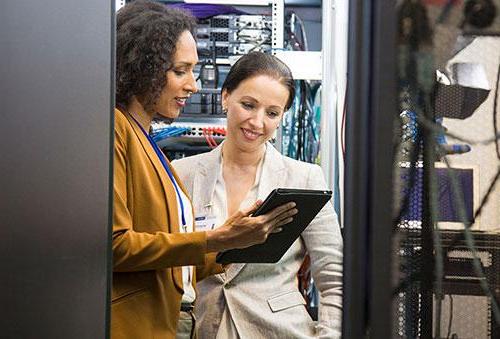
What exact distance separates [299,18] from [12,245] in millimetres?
3109

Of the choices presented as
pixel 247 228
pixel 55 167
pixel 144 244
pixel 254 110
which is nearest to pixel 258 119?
pixel 254 110

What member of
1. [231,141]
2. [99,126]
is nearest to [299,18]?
[231,141]

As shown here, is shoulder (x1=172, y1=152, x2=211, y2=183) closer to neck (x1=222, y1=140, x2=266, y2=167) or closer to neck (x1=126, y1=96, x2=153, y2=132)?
neck (x1=222, y1=140, x2=266, y2=167)

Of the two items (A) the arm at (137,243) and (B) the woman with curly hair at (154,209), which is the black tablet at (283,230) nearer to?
(B) the woman with curly hair at (154,209)

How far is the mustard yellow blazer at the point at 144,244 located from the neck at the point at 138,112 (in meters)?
0.07

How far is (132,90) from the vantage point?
6.25 ft

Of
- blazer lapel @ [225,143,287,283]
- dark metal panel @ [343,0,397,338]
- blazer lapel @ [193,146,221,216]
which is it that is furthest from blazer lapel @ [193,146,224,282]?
dark metal panel @ [343,0,397,338]

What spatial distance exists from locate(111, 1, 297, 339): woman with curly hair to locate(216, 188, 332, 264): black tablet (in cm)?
3

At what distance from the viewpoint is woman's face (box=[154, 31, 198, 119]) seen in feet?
6.40

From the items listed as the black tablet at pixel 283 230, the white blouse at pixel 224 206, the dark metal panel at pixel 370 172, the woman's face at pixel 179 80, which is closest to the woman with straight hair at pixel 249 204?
the white blouse at pixel 224 206

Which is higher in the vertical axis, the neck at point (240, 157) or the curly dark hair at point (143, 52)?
Result: the curly dark hair at point (143, 52)

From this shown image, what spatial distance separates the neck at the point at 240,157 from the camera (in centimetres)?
239

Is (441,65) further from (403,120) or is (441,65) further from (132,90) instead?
(132,90)

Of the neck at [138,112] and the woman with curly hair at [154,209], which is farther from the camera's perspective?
the neck at [138,112]
